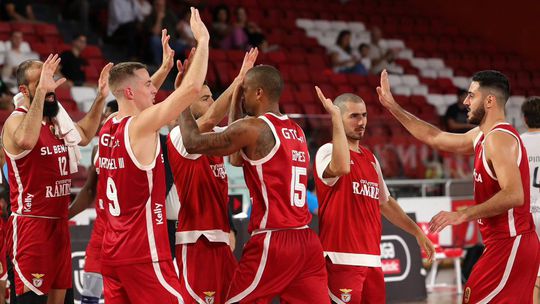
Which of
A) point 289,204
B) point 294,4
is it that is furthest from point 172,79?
point 289,204

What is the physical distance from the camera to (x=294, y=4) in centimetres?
2123

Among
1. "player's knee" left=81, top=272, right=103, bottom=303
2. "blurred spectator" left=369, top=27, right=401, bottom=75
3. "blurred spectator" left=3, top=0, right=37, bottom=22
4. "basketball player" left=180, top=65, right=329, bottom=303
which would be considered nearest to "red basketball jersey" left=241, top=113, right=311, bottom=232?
"basketball player" left=180, top=65, right=329, bottom=303

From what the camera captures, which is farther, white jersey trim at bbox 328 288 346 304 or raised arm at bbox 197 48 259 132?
white jersey trim at bbox 328 288 346 304

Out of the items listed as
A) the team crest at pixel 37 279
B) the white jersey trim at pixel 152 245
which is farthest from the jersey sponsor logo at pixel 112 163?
the team crest at pixel 37 279

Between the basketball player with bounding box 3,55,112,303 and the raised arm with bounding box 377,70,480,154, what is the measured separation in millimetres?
2478

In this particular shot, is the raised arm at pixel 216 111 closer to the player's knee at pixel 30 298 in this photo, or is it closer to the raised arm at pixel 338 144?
the raised arm at pixel 338 144

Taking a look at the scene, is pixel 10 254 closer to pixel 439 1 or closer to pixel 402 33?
pixel 402 33

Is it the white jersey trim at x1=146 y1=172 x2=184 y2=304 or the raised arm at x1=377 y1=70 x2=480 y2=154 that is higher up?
the raised arm at x1=377 y1=70 x2=480 y2=154

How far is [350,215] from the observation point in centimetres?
659

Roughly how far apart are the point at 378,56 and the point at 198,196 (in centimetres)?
1430

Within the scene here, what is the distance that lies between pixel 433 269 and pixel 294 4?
1048 centimetres

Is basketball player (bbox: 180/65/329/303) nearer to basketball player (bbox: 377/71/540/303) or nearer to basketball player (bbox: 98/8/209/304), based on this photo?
basketball player (bbox: 98/8/209/304)

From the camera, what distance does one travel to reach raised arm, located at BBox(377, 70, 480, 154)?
6832 mm

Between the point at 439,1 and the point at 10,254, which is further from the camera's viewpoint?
the point at 439,1
